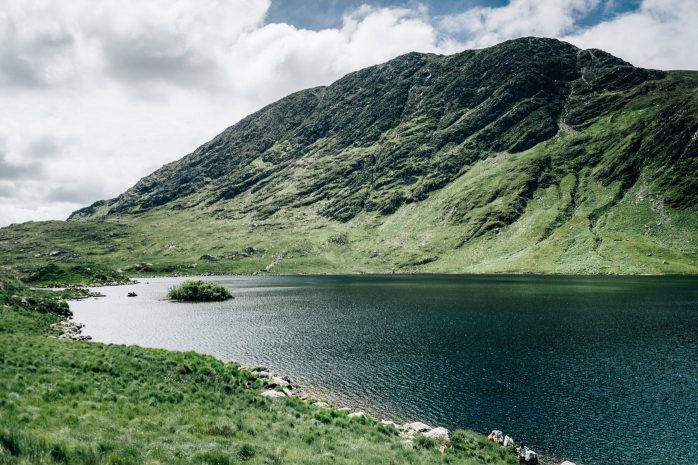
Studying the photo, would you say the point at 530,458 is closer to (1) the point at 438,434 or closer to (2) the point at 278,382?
(1) the point at 438,434

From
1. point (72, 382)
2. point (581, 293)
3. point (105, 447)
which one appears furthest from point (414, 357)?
point (581, 293)

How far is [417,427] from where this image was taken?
32.8 metres

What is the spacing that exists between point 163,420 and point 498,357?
1785 inches

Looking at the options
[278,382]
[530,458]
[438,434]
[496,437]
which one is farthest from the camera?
[278,382]

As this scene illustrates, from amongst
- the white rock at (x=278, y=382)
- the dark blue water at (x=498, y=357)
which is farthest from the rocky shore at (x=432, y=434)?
the dark blue water at (x=498, y=357)

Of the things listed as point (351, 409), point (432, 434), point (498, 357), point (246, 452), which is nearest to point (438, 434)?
point (432, 434)

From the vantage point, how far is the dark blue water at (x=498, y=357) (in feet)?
112

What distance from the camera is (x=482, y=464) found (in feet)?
85.9

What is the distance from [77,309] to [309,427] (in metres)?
111

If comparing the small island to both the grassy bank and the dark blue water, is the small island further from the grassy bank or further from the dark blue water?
the grassy bank

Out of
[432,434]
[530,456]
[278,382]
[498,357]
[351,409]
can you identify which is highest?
[278,382]

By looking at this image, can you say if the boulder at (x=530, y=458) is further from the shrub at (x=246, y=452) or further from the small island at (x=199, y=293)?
the small island at (x=199, y=293)

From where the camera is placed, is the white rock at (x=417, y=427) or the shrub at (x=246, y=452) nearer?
the shrub at (x=246, y=452)

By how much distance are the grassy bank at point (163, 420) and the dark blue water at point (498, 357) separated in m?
8.73
